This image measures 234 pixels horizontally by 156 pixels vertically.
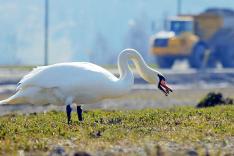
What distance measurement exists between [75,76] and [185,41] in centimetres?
4250

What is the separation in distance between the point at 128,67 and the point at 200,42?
42056 millimetres

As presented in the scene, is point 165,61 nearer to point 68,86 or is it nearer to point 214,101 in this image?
point 214,101

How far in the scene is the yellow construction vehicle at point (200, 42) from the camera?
60344mm

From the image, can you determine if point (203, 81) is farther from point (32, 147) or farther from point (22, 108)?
point (32, 147)

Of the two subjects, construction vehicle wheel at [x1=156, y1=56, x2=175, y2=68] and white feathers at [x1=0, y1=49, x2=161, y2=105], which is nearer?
white feathers at [x1=0, y1=49, x2=161, y2=105]

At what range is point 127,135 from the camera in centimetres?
1448

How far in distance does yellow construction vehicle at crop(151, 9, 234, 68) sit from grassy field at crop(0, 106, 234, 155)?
138ft

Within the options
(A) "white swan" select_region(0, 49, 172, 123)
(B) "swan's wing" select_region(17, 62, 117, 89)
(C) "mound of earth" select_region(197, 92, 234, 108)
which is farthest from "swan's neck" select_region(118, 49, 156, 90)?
(C) "mound of earth" select_region(197, 92, 234, 108)

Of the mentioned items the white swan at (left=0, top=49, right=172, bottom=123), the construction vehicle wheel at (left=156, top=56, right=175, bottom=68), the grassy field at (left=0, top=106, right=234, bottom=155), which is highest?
the construction vehicle wheel at (left=156, top=56, right=175, bottom=68)

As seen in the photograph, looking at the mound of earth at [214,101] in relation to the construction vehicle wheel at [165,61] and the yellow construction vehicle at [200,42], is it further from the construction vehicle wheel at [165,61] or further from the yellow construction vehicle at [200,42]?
the construction vehicle wheel at [165,61]

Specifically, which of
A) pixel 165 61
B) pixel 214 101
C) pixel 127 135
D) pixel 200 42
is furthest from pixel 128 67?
pixel 165 61

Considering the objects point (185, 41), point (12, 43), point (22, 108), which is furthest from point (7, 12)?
point (22, 108)

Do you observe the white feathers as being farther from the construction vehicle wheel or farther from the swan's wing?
the construction vehicle wheel

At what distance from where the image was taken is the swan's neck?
1838 centimetres
